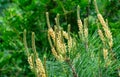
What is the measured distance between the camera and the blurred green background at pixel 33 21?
309 cm

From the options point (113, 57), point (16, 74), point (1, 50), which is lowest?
point (16, 74)

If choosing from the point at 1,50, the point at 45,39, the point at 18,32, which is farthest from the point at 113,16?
the point at 1,50

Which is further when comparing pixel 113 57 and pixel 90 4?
pixel 90 4

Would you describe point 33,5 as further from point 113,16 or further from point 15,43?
point 113,16

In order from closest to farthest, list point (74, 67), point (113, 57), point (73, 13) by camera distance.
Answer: point (74, 67) < point (113, 57) < point (73, 13)

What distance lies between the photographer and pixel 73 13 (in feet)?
10.2

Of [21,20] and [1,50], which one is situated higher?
[21,20]

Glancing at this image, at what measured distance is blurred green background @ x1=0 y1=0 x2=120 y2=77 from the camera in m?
3.09

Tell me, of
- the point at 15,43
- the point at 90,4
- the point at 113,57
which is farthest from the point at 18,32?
the point at 113,57

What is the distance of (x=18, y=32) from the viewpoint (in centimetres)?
312

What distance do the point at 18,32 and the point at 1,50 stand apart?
0.31 m

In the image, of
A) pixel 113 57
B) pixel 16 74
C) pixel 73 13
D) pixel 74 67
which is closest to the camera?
pixel 74 67

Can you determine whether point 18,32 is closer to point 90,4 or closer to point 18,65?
point 18,65

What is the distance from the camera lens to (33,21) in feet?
10.5
